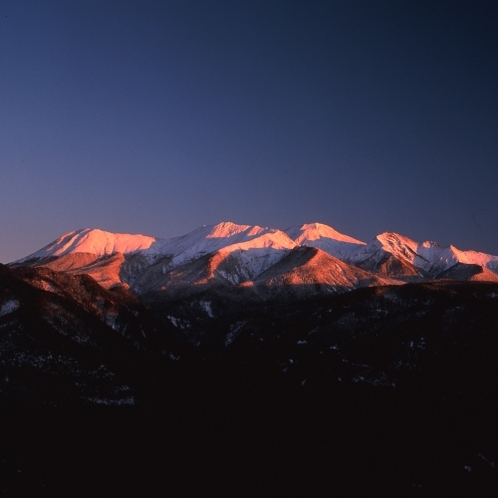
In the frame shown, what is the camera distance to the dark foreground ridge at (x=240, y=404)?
3236 inches

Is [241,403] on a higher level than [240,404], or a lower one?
higher

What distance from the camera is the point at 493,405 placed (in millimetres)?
107312

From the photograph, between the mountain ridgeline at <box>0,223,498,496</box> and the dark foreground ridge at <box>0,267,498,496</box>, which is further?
the mountain ridgeline at <box>0,223,498,496</box>

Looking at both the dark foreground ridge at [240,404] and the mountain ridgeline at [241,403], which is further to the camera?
the mountain ridgeline at [241,403]

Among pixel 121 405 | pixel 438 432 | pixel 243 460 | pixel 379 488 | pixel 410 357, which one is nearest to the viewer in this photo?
pixel 379 488

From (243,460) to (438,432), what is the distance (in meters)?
34.5

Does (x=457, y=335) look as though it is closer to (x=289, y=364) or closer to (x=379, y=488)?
(x=289, y=364)

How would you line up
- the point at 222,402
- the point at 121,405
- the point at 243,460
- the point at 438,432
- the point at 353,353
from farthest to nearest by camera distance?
the point at 353,353 < the point at 222,402 < the point at 121,405 < the point at 438,432 < the point at 243,460

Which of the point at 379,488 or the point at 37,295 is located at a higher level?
the point at 37,295

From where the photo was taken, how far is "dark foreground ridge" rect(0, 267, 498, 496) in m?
82.2

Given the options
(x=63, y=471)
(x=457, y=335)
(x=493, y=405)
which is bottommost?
(x=63, y=471)

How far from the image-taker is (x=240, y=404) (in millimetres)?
127250

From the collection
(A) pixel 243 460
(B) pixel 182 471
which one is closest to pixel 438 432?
(A) pixel 243 460

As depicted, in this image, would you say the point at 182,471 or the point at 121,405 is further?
the point at 121,405
